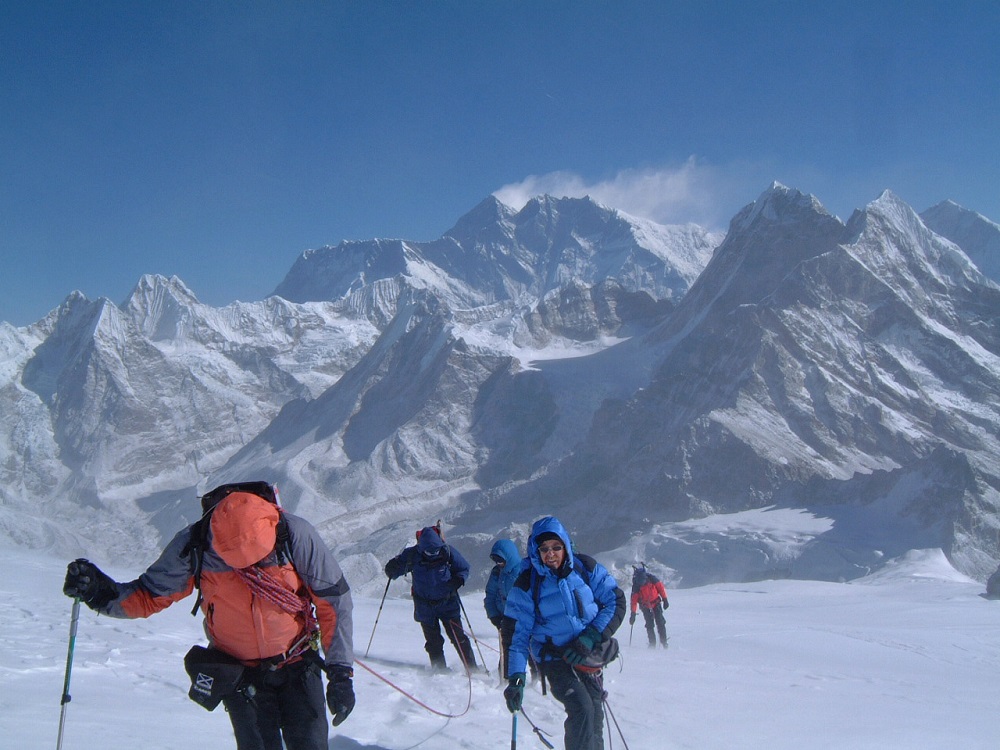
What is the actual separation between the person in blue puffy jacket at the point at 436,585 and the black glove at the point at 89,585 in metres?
5.57

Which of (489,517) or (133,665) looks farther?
(489,517)

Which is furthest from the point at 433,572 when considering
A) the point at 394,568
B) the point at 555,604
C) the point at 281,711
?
the point at 281,711

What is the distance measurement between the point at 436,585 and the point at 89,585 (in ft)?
19.6

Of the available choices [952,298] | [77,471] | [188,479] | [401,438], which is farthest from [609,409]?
[77,471]

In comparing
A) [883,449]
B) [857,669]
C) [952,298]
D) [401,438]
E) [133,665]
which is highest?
[952,298]

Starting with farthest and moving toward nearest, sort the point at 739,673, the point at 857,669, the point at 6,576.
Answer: the point at 6,576 → the point at 857,669 → the point at 739,673

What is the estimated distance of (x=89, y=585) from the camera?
5.17m

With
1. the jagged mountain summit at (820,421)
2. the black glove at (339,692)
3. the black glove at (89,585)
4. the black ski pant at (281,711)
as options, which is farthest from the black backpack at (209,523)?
the jagged mountain summit at (820,421)

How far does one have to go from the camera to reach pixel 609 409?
133 m

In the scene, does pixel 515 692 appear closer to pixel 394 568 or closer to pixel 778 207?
pixel 394 568

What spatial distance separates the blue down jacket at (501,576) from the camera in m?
9.99

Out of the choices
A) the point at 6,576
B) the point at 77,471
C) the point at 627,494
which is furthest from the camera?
the point at 77,471

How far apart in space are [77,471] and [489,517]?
129240mm

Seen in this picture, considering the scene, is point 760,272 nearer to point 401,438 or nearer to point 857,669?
point 401,438
